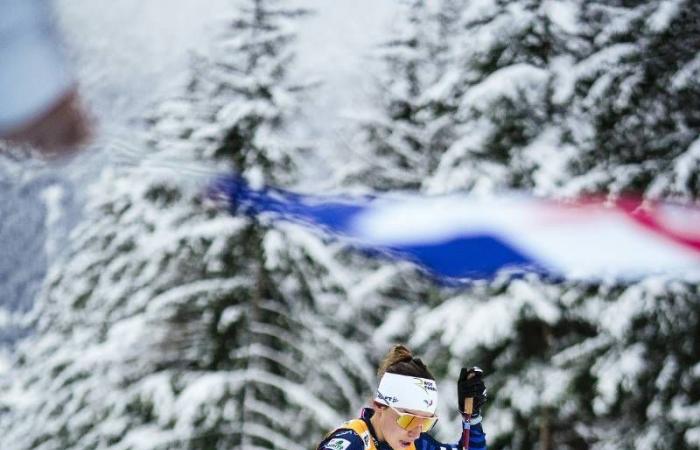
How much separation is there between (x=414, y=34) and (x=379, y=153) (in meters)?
2.38

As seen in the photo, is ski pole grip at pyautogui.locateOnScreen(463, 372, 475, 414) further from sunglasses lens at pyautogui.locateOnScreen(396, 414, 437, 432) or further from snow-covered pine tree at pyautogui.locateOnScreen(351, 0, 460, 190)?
snow-covered pine tree at pyautogui.locateOnScreen(351, 0, 460, 190)

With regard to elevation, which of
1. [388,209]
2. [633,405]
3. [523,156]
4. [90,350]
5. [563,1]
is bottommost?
[90,350]

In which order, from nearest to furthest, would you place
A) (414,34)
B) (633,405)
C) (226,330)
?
(633,405), (226,330), (414,34)

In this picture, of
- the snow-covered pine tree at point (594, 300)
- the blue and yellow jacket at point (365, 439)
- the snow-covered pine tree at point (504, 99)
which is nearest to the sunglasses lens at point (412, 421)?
the blue and yellow jacket at point (365, 439)

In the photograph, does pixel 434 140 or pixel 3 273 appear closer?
pixel 434 140

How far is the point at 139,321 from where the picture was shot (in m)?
12.6

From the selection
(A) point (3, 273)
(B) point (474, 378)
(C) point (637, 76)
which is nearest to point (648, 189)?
(C) point (637, 76)

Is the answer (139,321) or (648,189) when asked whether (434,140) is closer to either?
(648,189)

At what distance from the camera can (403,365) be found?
4.14 m

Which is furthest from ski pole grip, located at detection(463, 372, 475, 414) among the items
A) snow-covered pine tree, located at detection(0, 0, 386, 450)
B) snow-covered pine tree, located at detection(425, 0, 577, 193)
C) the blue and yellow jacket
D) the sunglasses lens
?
snow-covered pine tree, located at detection(0, 0, 386, 450)

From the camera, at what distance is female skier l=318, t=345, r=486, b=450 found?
395 centimetres

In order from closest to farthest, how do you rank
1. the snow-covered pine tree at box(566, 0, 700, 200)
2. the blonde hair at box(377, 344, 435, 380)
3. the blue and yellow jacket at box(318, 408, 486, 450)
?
1. the blue and yellow jacket at box(318, 408, 486, 450)
2. the blonde hair at box(377, 344, 435, 380)
3. the snow-covered pine tree at box(566, 0, 700, 200)

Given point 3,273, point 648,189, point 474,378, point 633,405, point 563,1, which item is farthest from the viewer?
point 3,273

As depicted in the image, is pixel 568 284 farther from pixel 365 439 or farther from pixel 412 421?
pixel 365 439
